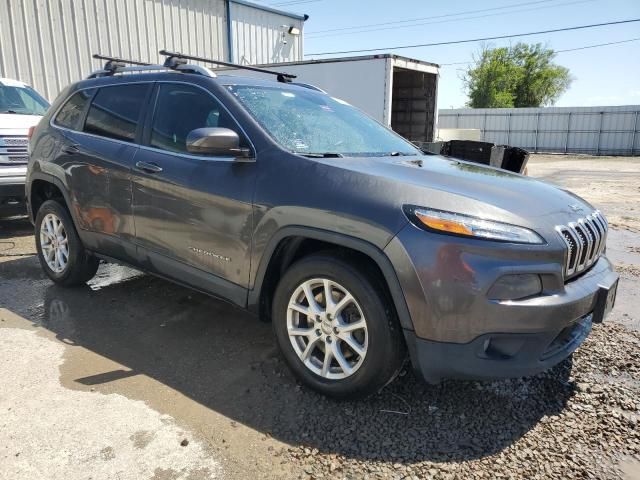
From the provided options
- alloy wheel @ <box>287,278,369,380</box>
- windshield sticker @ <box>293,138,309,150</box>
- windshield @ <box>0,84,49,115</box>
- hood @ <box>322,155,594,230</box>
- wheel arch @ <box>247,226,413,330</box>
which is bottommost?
alloy wheel @ <box>287,278,369,380</box>

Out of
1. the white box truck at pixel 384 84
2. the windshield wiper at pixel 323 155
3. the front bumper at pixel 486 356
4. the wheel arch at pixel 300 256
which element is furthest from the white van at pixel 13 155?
the front bumper at pixel 486 356

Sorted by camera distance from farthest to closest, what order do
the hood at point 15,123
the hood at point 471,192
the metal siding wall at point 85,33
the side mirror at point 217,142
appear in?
the metal siding wall at point 85,33 → the hood at point 15,123 → the side mirror at point 217,142 → the hood at point 471,192

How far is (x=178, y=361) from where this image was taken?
3322 millimetres

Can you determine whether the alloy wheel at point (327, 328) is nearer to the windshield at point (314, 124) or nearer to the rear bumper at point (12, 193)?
the windshield at point (314, 124)

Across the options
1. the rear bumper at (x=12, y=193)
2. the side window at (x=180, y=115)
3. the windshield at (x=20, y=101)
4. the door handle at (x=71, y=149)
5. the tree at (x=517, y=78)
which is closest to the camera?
the side window at (x=180, y=115)

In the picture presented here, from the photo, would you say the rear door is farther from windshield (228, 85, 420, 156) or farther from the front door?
windshield (228, 85, 420, 156)

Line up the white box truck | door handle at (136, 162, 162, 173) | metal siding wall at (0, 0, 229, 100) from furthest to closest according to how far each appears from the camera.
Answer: metal siding wall at (0, 0, 229, 100)
the white box truck
door handle at (136, 162, 162, 173)

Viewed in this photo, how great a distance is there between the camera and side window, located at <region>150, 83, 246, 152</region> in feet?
11.0

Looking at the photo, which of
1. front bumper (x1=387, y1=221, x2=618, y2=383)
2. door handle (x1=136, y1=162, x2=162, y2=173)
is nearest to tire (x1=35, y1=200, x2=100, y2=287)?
door handle (x1=136, y1=162, x2=162, y2=173)

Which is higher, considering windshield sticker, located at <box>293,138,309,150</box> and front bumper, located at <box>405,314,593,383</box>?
windshield sticker, located at <box>293,138,309,150</box>

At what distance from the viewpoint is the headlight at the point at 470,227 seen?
7.68 feet

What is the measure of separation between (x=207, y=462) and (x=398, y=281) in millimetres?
1241

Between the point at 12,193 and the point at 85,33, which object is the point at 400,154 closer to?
the point at 12,193

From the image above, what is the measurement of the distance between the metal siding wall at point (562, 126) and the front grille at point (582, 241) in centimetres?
3271
